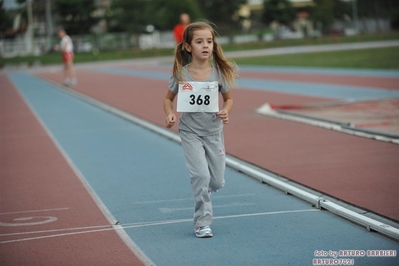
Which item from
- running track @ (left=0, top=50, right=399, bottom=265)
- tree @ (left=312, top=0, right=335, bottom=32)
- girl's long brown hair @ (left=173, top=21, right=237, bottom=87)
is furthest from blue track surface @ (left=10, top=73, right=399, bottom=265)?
tree @ (left=312, top=0, right=335, bottom=32)

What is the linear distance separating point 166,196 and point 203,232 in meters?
2.11

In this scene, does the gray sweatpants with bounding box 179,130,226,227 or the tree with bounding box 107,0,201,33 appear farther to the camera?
the tree with bounding box 107,0,201,33

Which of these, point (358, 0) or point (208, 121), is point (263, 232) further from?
point (358, 0)

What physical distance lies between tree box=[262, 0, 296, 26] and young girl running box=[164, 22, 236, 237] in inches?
4037

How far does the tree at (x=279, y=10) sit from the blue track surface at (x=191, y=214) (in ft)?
317

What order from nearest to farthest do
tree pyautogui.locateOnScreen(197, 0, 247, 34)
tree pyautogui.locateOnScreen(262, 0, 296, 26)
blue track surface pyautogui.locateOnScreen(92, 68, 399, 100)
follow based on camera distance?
blue track surface pyautogui.locateOnScreen(92, 68, 399, 100) → tree pyautogui.locateOnScreen(197, 0, 247, 34) → tree pyautogui.locateOnScreen(262, 0, 296, 26)

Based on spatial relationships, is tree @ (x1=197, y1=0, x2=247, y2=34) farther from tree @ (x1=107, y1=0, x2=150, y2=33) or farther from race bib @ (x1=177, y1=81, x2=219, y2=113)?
race bib @ (x1=177, y1=81, x2=219, y2=113)

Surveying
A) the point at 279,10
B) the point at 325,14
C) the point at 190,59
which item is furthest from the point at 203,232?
the point at 279,10

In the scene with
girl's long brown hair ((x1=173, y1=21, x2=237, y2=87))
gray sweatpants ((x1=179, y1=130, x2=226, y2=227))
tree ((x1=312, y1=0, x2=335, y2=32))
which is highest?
girl's long brown hair ((x1=173, y1=21, x2=237, y2=87))

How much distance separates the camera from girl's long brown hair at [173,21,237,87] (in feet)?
23.1

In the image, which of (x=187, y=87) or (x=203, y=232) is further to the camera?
(x=187, y=87)

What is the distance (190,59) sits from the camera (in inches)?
286

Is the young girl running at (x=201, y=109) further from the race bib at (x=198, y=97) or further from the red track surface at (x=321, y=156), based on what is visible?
the red track surface at (x=321, y=156)

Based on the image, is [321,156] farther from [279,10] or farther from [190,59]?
[279,10]
